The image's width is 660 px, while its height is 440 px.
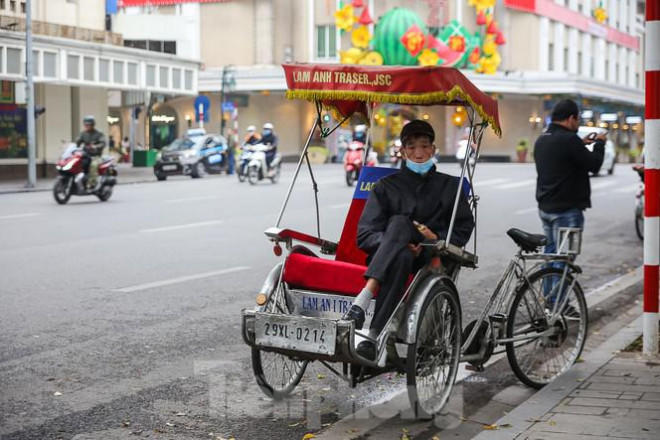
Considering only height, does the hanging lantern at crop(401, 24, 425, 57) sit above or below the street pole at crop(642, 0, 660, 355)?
above

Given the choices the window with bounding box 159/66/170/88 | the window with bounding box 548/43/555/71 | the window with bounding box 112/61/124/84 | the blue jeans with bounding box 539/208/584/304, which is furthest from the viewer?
the window with bounding box 548/43/555/71

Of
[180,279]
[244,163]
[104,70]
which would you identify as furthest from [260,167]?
[180,279]

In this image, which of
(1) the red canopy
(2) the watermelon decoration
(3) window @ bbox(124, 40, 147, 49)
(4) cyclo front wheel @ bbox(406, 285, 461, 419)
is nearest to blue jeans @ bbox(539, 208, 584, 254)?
(1) the red canopy

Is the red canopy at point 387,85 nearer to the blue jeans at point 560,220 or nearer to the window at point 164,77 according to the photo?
the blue jeans at point 560,220

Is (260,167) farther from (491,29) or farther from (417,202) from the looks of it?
(491,29)

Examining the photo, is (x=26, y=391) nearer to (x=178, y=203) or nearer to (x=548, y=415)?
(x=548, y=415)

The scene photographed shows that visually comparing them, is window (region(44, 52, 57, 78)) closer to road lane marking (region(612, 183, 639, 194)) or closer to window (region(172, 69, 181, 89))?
window (region(172, 69, 181, 89))

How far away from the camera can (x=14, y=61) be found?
3033 cm

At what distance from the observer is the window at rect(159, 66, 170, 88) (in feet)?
128

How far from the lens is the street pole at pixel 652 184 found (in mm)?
6793

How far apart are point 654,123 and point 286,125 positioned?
58.4 m

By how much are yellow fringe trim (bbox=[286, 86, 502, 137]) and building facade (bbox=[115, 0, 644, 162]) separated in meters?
54.2

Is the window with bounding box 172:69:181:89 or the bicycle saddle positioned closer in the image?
the bicycle saddle

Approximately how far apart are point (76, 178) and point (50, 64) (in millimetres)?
12663
